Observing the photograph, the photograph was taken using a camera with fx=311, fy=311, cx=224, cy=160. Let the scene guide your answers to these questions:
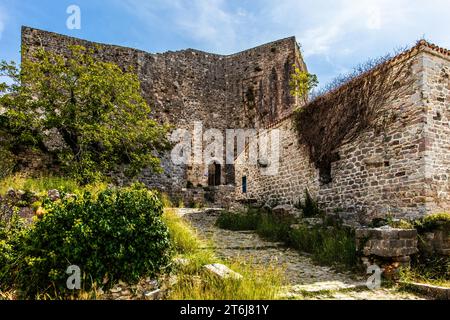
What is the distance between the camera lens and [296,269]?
6.32 m

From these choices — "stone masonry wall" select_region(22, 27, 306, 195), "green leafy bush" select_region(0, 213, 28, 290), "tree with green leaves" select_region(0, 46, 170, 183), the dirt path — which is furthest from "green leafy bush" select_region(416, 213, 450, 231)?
"stone masonry wall" select_region(22, 27, 306, 195)

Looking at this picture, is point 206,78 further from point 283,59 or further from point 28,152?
point 28,152

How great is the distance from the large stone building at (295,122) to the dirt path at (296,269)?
2841 millimetres

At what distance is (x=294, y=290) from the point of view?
16.2 ft

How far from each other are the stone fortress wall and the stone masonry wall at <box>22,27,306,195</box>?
33.9ft

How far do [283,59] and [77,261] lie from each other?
60.3 ft

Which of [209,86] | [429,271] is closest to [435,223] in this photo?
[429,271]

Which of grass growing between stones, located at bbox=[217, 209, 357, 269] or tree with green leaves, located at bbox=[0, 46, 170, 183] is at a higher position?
tree with green leaves, located at bbox=[0, 46, 170, 183]

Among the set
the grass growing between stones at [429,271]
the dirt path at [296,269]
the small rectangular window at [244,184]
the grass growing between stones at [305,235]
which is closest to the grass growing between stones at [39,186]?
the dirt path at [296,269]

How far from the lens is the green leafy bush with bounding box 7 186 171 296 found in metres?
4.50

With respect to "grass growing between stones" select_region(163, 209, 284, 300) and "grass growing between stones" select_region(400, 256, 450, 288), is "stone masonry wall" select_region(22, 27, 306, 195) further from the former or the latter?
"grass growing between stones" select_region(400, 256, 450, 288)

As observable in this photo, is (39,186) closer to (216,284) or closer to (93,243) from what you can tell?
(93,243)

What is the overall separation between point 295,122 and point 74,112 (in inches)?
319

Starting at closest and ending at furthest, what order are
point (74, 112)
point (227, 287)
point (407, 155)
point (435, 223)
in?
point (227, 287) < point (435, 223) < point (407, 155) < point (74, 112)
